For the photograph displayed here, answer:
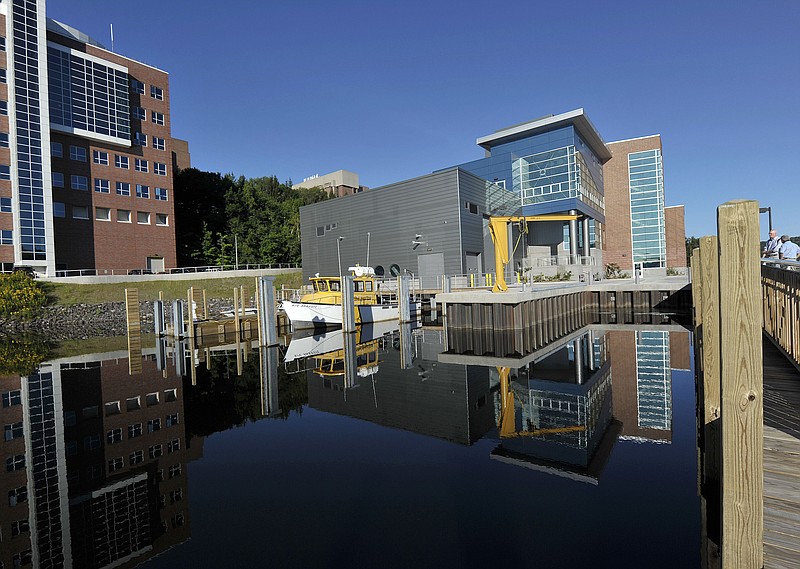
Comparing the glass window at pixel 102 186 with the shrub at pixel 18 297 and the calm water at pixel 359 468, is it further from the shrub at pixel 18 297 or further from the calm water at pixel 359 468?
the calm water at pixel 359 468

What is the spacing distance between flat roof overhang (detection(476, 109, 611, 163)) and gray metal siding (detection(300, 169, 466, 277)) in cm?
1280

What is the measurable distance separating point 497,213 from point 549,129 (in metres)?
10.6

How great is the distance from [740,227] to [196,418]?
10.3 meters

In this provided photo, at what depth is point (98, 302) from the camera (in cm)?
3397

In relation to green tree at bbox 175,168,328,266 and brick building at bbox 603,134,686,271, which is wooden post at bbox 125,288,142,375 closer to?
green tree at bbox 175,168,328,266

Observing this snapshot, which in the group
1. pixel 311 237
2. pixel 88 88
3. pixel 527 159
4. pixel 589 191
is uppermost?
pixel 88 88

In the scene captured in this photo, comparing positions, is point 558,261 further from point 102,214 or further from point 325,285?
point 102,214

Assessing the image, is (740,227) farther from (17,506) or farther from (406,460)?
(17,506)

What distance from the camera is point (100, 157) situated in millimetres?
42875

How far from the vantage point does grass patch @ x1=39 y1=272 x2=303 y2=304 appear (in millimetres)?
33844

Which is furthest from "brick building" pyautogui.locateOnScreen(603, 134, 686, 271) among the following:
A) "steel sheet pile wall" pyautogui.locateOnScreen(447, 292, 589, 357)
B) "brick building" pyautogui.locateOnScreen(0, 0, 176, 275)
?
"brick building" pyautogui.locateOnScreen(0, 0, 176, 275)

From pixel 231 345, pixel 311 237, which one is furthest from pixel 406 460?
pixel 311 237

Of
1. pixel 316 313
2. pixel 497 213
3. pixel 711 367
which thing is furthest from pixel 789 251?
pixel 497 213

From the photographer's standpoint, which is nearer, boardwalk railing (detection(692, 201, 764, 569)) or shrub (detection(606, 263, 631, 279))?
boardwalk railing (detection(692, 201, 764, 569))
